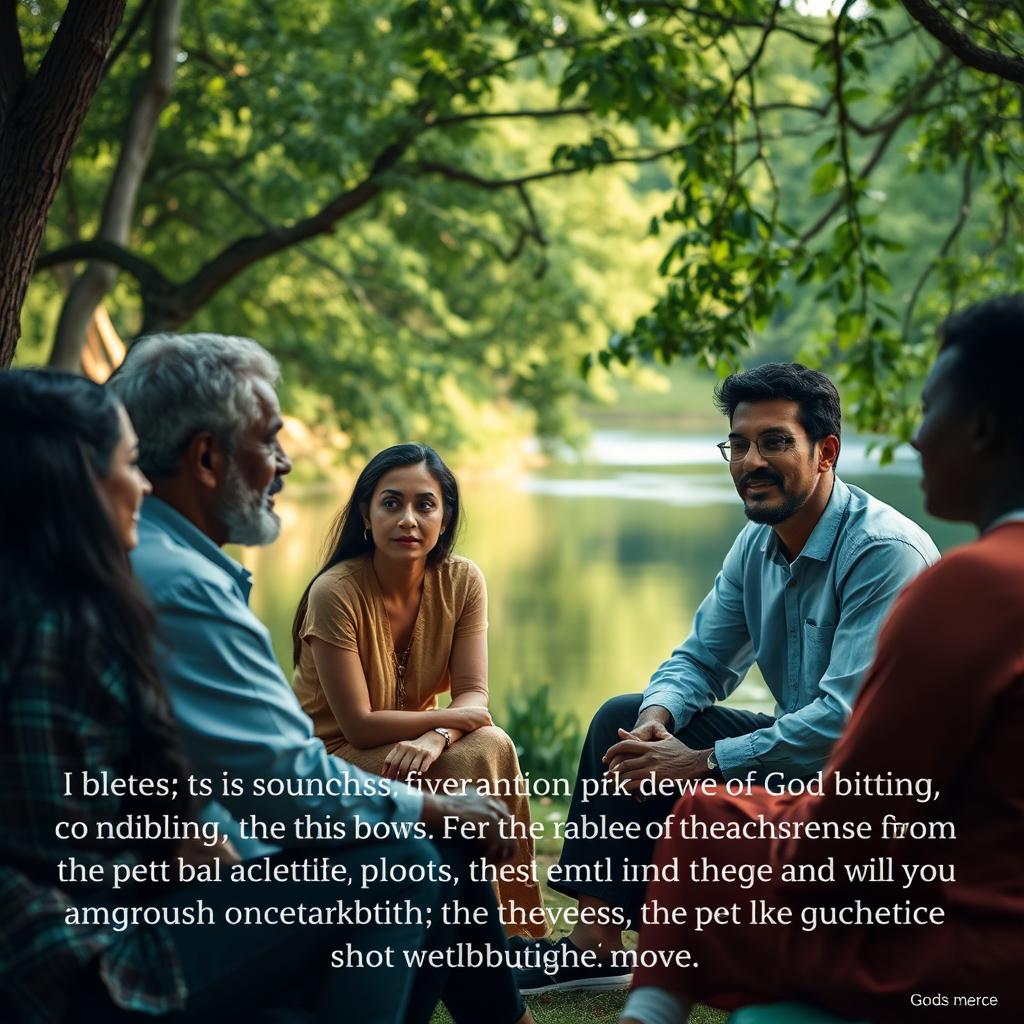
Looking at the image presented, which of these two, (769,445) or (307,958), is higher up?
(769,445)

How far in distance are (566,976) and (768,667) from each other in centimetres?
87

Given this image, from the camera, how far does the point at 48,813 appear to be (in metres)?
1.68

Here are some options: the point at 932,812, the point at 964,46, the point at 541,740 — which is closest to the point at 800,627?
the point at 932,812

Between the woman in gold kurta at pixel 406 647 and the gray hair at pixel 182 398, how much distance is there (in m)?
1.16

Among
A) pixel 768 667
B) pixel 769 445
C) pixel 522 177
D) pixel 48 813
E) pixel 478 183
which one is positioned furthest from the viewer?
pixel 522 177

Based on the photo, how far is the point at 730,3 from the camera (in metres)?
5.67

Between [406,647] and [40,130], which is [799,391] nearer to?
[406,647]

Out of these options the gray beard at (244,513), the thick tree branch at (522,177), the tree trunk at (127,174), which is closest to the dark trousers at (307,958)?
the gray beard at (244,513)

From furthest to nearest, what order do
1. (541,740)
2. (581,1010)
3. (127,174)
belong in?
1. (127,174)
2. (541,740)
3. (581,1010)

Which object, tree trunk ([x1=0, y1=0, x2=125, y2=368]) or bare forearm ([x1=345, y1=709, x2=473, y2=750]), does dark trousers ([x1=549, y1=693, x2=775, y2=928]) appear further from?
tree trunk ([x1=0, y1=0, x2=125, y2=368])

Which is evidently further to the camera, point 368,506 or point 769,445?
point 368,506

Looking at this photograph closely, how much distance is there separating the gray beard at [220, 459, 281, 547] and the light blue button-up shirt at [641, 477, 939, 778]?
4.03 ft

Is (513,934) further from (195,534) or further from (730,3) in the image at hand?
(730,3)

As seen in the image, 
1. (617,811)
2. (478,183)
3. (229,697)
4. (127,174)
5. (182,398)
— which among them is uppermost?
(127,174)
